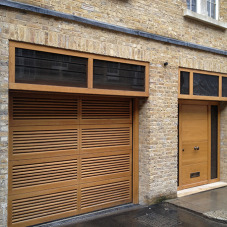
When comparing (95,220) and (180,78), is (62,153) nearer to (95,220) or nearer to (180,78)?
(95,220)

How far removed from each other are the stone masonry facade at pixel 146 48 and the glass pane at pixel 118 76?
0.21m

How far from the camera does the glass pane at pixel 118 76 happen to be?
16.7ft

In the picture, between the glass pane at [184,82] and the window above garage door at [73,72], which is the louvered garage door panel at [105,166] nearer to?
the window above garage door at [73,72]

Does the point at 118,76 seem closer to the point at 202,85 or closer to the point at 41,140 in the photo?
the point at 41,140

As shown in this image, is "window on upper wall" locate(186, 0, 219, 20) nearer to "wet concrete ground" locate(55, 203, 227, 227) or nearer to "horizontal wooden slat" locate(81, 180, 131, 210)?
"horizontal wooden slat" locate(81, 180, 131, 210)

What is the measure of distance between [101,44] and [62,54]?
0.85 metres

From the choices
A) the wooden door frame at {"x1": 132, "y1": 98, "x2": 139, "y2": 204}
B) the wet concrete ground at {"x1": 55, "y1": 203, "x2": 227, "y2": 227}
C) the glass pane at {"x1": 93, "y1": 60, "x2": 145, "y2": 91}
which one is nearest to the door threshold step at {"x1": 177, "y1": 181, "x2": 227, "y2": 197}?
the wet concrete ground at {"x1": 55, "y1": 203, "x2": 227, "y2": 227}

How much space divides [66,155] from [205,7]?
557 cm

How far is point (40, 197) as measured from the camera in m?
4.73

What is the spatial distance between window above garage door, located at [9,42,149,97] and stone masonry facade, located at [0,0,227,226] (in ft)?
0.40

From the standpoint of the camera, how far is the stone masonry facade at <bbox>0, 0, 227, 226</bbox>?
13.3 ft

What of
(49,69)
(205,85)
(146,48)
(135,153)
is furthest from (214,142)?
(49,69)

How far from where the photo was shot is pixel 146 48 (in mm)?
5738

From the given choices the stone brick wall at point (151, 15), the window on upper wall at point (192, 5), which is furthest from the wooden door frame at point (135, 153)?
the window on upper wall at point (192, 5)
